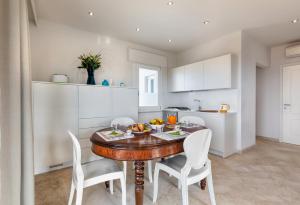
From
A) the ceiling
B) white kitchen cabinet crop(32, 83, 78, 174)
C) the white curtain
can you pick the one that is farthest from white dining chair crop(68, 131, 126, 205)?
the ceiling

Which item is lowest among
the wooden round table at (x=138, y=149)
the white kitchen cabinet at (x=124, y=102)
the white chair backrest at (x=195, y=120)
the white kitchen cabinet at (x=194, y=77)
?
the wooden round table at (x=138, y=149)

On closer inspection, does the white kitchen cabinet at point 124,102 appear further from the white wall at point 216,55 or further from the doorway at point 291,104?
the doorway at point 291,104

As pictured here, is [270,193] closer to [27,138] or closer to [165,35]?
[27,138]

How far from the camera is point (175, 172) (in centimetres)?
158

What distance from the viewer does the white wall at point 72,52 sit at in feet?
9.36

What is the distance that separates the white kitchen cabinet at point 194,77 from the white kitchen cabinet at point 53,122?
2843 mm

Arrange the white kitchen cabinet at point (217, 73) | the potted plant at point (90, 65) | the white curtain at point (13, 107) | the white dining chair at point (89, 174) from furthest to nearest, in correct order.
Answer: the white kitchen cabinet at point (217, 73), the potted plant at point (90, 65), the white dining chair at point (89, 174), the white curtain at point (13, 107)

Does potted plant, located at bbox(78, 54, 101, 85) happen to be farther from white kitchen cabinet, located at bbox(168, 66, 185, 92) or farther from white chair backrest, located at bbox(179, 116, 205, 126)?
white kitchen cabinet, located at bbox(168, 66, 185, 92)

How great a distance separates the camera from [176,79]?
459 cm

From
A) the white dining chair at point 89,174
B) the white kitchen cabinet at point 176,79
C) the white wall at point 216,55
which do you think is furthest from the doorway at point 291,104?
the white dining chair at point 89,174

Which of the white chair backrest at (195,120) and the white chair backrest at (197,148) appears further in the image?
the white chair backrest at (195,120)

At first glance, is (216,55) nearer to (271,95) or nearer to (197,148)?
(271,95)

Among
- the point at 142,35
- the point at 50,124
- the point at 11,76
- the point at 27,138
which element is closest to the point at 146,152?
the point at 27,138

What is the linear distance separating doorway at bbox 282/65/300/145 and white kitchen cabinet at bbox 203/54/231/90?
7.08ft
